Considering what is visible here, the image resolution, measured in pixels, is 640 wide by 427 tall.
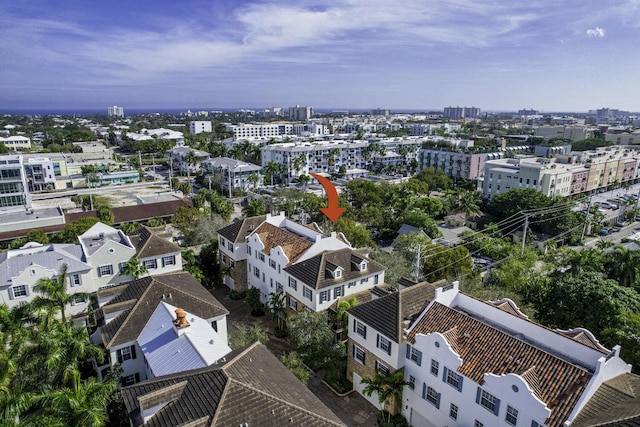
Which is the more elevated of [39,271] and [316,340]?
[39,271]

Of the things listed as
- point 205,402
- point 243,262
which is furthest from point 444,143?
point 205,402

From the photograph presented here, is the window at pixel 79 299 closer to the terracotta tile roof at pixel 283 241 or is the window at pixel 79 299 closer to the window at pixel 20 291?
the window at pixel 20 291

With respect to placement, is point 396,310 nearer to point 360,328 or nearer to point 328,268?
Result: point 360,328

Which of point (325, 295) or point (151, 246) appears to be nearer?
point (325, 295)

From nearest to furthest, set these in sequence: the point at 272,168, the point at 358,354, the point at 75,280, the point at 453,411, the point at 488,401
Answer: the point at 488,401 → the point at 453,411 → the point at 358,354 → the point at 75,280 → the point at 272,168

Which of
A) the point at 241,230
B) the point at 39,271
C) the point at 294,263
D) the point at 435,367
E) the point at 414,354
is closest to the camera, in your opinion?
the point at 435,367

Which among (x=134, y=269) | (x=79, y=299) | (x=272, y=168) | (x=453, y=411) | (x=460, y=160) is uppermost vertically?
(x=460, y=160)

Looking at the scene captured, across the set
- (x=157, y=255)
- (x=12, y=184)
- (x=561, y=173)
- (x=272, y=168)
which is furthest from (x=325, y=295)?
(x=561, y=173)
